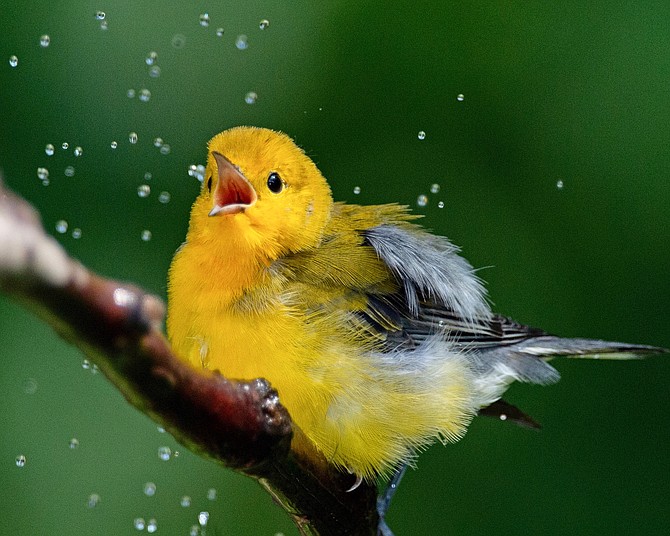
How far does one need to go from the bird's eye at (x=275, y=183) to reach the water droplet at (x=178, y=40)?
0.71 m

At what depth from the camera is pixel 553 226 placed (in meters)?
3.41

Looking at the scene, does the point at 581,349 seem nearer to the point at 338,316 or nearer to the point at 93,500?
the point at 338,316

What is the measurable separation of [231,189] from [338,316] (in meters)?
0.46

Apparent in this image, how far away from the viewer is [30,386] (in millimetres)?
3168

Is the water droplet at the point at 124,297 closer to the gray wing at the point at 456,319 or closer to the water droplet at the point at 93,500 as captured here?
the gray wing at the point at 456,319

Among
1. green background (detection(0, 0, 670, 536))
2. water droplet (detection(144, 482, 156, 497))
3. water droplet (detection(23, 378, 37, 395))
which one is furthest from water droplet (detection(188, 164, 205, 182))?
water droplet (detection(144, 482, 156, 497))

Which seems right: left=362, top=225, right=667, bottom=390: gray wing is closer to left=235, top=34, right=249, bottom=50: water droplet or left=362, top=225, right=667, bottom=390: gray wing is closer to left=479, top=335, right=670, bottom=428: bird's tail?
left=479, top=335, right=670, bottom=428: bird's tail

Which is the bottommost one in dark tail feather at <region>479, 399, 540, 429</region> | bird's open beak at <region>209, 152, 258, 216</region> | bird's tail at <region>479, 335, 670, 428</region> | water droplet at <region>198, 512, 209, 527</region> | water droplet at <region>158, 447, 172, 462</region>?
water droplet at <region>198, 512, 209, 527</region>

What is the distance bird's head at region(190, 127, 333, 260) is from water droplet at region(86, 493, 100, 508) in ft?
2.87

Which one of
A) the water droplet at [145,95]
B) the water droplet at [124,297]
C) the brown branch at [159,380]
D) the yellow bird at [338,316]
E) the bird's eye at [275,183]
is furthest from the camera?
the water droplet at [145,95]

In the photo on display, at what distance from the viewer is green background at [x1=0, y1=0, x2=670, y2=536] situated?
3.24 meters

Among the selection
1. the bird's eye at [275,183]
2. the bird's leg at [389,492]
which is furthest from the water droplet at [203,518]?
the bird's eye at [275,183]

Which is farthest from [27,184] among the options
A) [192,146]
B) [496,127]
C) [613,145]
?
[613,145]

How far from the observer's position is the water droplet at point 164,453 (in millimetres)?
3229
